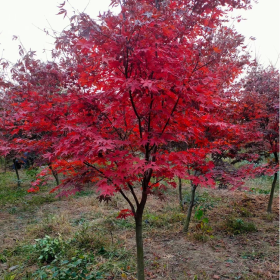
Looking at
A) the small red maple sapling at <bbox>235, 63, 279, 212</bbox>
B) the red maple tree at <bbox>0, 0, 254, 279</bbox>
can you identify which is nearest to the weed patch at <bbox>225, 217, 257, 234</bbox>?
the small red maple sapling at <bbox>235, 63, 279, 212</bbox>

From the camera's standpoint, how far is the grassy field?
3164mm

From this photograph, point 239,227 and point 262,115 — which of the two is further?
point 262,115

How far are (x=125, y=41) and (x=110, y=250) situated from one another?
10.9 ft

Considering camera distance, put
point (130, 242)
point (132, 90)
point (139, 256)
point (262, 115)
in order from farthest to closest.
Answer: point (262, 115)
point (130, 242)
point (139, 256)
point (132, 90)

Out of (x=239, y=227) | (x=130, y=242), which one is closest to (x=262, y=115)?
(x=239, y=227)

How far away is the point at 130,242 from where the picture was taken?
411 centimetres

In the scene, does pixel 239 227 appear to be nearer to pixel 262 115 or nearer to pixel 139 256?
pixel 262 115

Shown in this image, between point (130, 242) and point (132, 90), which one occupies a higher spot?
point (132, 90)

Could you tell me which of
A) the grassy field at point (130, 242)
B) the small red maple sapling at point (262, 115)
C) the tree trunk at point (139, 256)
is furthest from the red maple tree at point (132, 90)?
the small red maple sapling at point (262, 115)

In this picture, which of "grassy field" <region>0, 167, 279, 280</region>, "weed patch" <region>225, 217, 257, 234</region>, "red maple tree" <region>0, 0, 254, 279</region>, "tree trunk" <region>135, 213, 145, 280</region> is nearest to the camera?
"red maple tree" <region>0, 0, 254, 279</region>

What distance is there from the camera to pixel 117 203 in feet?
20.0

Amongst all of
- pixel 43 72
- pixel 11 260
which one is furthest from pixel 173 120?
pixel 11 260

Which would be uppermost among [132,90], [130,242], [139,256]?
[132,90]

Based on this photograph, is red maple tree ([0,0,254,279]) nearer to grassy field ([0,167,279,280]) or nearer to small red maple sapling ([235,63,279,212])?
grassy field ([0,167,279,280])
